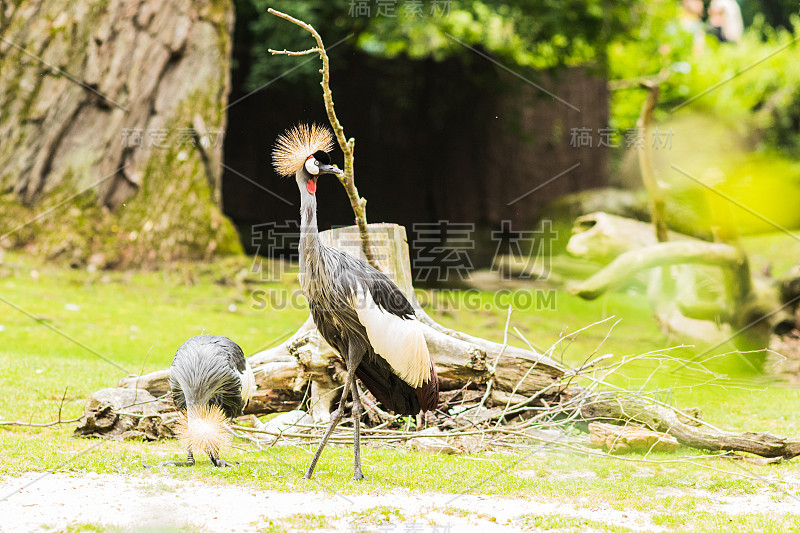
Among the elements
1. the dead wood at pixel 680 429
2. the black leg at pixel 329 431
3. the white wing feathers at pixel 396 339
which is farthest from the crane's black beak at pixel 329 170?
the dead wood at pixel 680 429

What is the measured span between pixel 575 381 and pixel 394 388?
1.77m

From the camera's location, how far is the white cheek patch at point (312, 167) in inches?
172

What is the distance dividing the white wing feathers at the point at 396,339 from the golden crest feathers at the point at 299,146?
0.83 m

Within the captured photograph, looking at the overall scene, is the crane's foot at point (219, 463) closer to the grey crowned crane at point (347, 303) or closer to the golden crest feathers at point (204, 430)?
the golden crest feathers at point (204, 430)

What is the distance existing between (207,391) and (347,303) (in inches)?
39.7

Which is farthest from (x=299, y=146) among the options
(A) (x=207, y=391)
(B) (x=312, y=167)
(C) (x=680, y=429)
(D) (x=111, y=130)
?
(D) (x=111, y=130)

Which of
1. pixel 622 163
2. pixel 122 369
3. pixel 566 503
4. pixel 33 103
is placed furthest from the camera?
pixel 622 163

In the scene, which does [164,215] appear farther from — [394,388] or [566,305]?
[394,388]

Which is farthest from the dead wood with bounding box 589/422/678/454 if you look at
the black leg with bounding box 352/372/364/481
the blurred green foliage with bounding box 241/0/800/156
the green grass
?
the blurred green foliage with bounding box 241/0/800/156

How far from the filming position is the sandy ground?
348 centimetres

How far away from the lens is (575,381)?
231 inches

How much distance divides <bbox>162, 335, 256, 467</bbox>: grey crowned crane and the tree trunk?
663 cm

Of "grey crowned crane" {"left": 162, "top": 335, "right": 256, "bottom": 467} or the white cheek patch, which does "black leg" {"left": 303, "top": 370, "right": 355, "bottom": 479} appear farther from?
the white cheek patch

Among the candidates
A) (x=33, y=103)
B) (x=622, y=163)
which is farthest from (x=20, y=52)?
(x=622, y=163)
